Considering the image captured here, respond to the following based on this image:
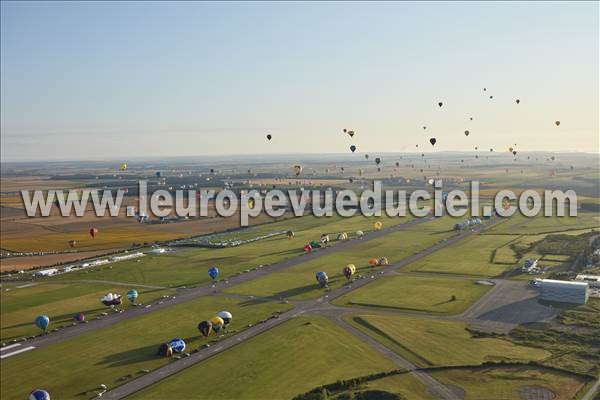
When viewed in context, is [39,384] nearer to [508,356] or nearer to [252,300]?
[252,300]

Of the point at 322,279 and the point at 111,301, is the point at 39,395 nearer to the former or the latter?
the point at 111,301

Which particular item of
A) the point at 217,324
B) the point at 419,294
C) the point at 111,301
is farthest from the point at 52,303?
the point at 419,294

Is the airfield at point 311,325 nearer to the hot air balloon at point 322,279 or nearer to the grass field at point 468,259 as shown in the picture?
the grass field at point 468,259

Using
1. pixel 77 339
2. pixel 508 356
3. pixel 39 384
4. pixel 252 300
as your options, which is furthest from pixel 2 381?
pixel 508 356

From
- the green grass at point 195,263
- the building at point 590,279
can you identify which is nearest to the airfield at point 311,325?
the green grass at point 195,263

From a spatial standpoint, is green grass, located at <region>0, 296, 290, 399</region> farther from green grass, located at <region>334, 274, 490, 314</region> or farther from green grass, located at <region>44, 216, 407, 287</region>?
green grass, located at <region>44, 216, 407, 287</region>

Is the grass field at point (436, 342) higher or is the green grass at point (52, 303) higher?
the grass field at point (436, 342)
